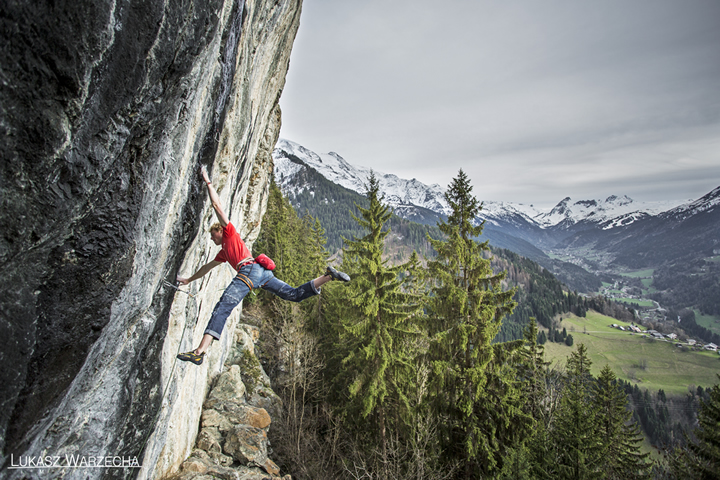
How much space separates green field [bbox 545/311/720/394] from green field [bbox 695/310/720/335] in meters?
71.5

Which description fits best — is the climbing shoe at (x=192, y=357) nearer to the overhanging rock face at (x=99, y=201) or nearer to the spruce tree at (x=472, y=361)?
the overhanging rock face at (x=99, y=201)

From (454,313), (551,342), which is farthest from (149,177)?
(551,342)

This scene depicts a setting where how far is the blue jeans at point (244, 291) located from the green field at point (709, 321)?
248 meters

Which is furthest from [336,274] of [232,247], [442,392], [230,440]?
[442,392]

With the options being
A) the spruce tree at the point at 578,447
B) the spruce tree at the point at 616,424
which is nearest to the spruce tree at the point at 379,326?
the spruce tree at the point at 578,447

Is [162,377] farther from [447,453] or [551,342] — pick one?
[551,342]

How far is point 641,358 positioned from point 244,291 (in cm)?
15222

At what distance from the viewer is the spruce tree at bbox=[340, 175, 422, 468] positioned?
13484 mm

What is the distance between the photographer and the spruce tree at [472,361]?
1196cm

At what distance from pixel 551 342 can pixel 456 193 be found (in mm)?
134948

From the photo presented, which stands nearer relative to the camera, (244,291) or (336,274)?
(244,291)

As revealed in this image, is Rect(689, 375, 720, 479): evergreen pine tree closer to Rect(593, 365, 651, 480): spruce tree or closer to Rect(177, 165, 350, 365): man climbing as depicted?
Rect(593, 365, 651, 480): spruce tree

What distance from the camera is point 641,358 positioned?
4419 inches

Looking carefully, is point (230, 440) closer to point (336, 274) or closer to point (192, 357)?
point (192, 357)
